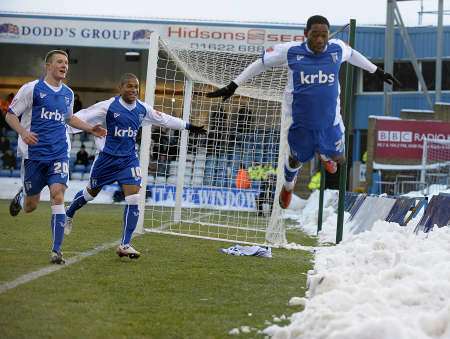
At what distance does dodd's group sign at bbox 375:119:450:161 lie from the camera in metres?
20.7

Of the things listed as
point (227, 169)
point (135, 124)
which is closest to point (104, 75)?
point (227, 169)

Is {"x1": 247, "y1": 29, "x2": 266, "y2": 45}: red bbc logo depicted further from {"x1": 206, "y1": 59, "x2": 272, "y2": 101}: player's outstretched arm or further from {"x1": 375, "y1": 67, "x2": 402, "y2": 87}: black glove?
{"x1": 206, "y1": 59, "x2": 272, "y2": 101}: player's outstretched arm

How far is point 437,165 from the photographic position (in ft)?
60.3

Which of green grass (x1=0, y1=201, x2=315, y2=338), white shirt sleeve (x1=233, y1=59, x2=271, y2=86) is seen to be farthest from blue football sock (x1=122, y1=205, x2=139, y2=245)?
white shirt sleeve (x1=233, y1=59, x2=271, y2=86)

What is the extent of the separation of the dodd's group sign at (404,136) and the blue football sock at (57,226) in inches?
578

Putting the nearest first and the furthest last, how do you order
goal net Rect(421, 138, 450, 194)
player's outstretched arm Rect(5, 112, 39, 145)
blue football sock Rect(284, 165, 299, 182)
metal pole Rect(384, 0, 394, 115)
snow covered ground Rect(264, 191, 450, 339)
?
snow covered ground Rect(264, 191, 450, 339)
player's outstretched arm Rect(5, 112, 39, 145)
blue football sock Rect(284, 165, 299, 182)
goal net Rect(421, 138, 450, 194)
metal pole Rect(384, 0, 394, 115)

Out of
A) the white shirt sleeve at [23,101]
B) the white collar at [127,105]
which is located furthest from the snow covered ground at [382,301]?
the white shirt sleeve at [23,101]

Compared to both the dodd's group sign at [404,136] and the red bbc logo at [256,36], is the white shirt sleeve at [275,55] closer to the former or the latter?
the dodd's group sign at [404,136]

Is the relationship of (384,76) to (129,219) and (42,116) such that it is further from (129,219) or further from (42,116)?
(42,116)

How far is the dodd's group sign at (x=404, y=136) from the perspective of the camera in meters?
20.7

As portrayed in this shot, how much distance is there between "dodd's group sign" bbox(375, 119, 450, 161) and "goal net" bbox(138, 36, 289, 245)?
4456 millimetres

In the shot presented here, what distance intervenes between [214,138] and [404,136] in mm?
8167

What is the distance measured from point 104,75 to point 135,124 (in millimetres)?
24925

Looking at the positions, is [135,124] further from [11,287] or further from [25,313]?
[25,313]
